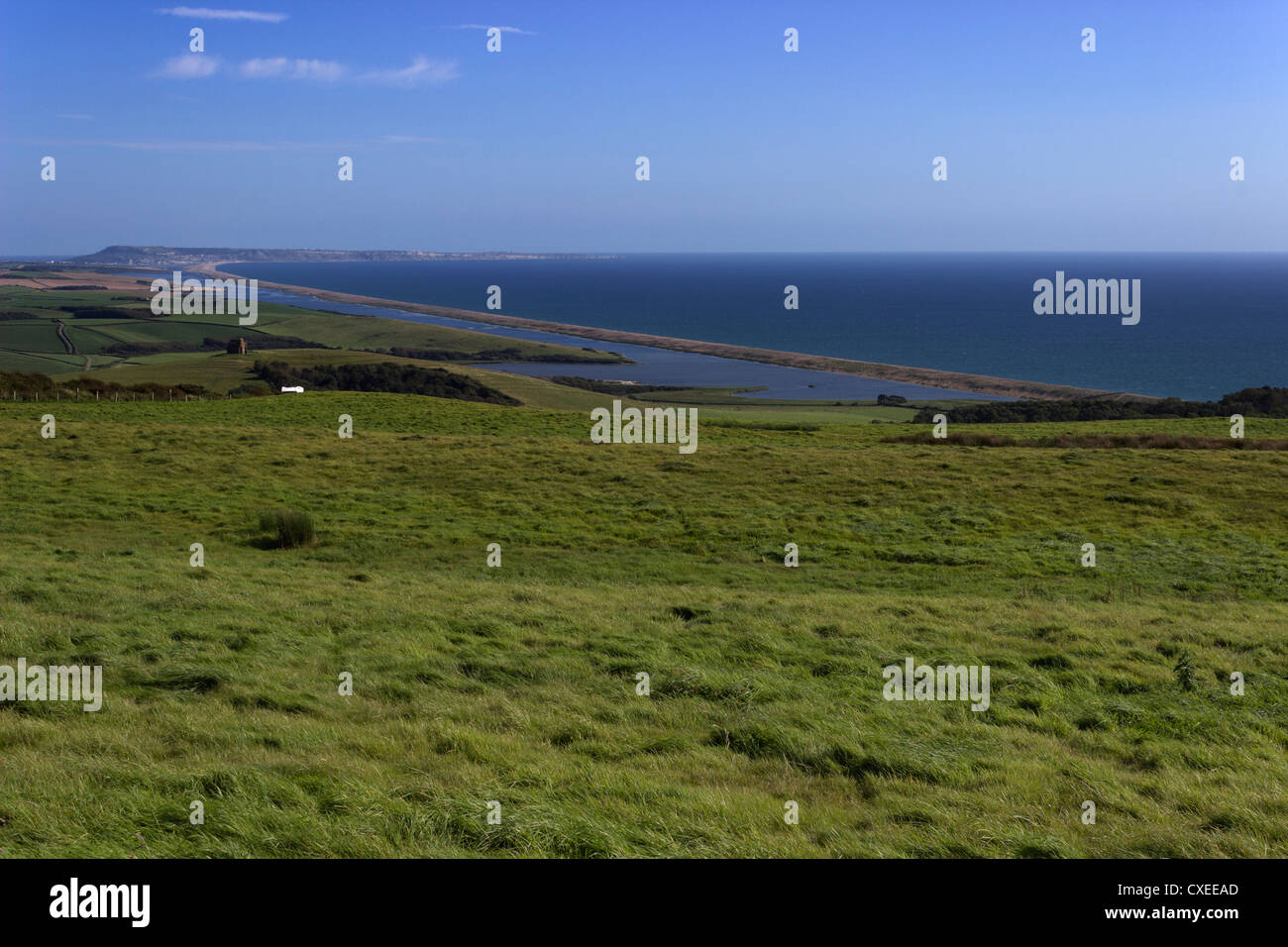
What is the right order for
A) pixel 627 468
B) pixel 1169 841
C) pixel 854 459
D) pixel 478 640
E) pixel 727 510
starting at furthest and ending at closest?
1. pixel 854 459
2. pixel 627 468
3. pixel 727 510
4. pixel 478 640
5. pixel 1169 841

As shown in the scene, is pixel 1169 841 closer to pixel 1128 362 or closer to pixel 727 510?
pixel 727 510

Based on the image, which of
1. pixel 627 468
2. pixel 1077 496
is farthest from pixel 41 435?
pixel 1077 496

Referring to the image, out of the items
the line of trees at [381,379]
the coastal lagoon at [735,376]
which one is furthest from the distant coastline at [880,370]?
the line of trees at [381,379]

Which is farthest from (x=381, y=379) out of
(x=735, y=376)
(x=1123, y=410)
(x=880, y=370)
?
(x=880, y=370)

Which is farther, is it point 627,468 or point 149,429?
point 149,429

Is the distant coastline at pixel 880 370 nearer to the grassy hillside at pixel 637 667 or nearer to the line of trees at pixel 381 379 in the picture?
the line of trees at pixel 381 379
